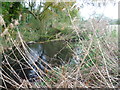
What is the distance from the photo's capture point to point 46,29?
171 inches

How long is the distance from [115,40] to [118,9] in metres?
0.43

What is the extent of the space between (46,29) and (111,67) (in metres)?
3.52

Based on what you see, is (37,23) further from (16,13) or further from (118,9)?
(118,9)

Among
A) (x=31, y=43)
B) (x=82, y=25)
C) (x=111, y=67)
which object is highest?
(x=82, y=25)

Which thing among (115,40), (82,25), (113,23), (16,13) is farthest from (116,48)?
(16,13)

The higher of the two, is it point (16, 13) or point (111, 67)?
point (16, 13)

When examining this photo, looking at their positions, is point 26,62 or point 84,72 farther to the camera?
point 84,72

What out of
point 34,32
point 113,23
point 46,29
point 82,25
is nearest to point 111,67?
point 113,23

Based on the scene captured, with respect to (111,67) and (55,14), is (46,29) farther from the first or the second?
(111,67)

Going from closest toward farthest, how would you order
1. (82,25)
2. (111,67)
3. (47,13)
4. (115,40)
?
(111,67)
(115,40)
(82,25)
(47,13)

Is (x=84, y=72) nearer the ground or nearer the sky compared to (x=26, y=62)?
nearer the ground

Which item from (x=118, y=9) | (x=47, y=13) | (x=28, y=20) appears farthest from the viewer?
(x=47, y=13)

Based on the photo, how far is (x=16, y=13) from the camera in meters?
3.23

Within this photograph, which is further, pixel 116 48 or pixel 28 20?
pixel 28 20
